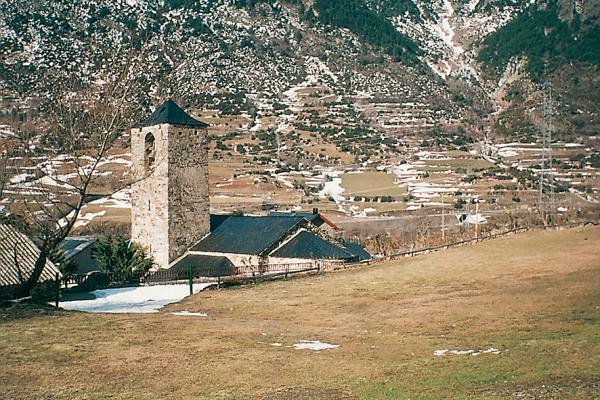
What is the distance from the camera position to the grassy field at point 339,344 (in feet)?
29.4

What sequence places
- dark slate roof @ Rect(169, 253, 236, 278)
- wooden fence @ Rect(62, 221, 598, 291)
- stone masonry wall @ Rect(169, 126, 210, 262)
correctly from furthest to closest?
1. stone masonry wall @ Rect(169, 126, 210, 262)
2. dark slate roof @ Rect(169, 253, 236, 278)
3. wooden fence @ Rect(62, 221, 598, 291)

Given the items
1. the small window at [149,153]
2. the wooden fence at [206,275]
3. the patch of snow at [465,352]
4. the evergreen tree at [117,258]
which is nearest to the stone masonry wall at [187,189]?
the small window at [149,153]

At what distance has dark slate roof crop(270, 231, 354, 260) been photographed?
2772 cm

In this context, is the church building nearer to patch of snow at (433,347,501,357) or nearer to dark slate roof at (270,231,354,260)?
dark slate roof at (270,231,354,260)

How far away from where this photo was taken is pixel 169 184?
2997 centimetres

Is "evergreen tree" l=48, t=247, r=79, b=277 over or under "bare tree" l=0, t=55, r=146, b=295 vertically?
under

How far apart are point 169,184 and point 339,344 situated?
1903cm

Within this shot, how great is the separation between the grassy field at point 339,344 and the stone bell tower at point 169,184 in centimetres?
954

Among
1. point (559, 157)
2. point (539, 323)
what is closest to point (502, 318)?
point (539, 323)

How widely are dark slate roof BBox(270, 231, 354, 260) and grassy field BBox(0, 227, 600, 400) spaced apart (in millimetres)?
6024

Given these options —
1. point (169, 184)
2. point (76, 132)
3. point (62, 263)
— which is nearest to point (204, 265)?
point (169, 184)

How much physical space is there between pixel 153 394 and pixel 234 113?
88.5 meters

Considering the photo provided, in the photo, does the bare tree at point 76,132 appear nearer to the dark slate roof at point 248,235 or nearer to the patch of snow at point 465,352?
the dark slate roof at point 248,235

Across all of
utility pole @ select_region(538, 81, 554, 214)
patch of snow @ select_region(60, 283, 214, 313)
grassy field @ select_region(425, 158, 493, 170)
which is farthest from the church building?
grassy field @ select_region(425, 158, 493, 170)
